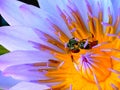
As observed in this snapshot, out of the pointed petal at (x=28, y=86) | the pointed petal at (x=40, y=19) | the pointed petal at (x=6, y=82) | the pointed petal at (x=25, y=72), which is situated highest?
the pointed petal at (x=40, y=19)

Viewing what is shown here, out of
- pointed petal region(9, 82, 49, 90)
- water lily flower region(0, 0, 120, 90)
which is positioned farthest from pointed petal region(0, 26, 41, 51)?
pointed petal region(9, 82, 49, 90)

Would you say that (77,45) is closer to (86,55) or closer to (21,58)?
(86,55)

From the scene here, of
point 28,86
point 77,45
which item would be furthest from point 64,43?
point 28,86

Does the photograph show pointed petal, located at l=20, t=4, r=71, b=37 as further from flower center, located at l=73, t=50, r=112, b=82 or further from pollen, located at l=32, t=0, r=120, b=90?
flower center, located at l=73, t=50, r=112, b=82

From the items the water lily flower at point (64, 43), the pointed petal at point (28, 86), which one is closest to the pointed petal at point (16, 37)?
the water lily flower at point (64, 43)

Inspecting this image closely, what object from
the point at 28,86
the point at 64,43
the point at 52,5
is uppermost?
the point at 52,5

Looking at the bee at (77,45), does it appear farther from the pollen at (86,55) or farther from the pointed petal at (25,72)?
the pointed petal at (25,72)

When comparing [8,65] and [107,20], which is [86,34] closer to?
[107,20]

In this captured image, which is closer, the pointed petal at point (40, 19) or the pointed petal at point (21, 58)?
the pointed petal at point (21, 58)
